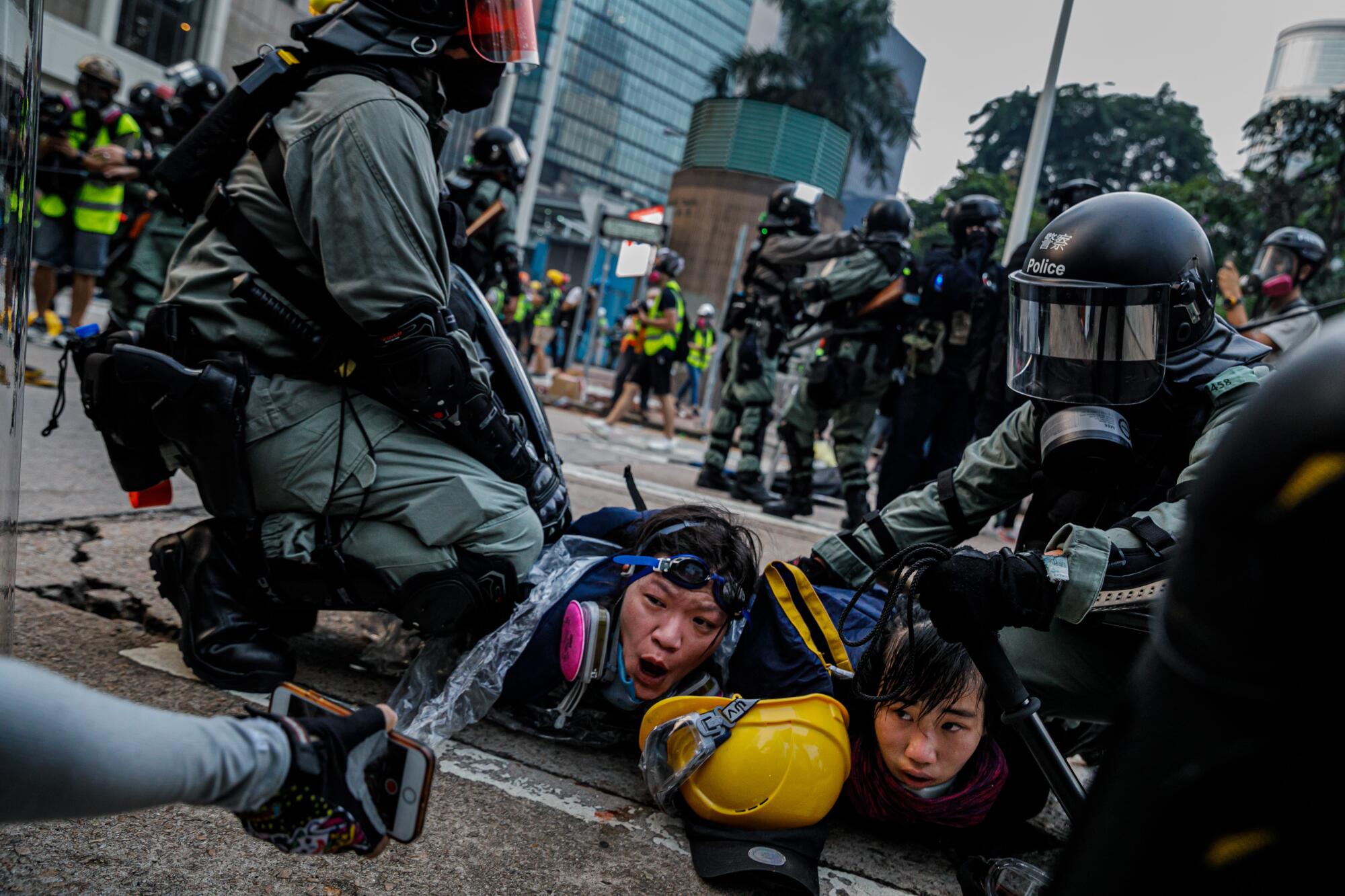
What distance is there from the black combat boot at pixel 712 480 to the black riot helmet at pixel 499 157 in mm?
2152

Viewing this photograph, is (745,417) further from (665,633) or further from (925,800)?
(925,800)

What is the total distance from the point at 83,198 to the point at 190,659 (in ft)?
17.6

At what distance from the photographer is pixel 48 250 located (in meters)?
6.22

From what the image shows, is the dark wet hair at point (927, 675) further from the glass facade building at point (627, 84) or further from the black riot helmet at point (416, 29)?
the glass facade building at point (627, 84)

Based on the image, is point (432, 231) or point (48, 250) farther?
point (48, 250)

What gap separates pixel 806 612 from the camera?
6.86 ft

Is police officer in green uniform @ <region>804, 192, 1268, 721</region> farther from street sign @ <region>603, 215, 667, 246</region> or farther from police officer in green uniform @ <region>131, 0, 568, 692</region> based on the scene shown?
street sign @ <region>603, 215, 667, 246</region>

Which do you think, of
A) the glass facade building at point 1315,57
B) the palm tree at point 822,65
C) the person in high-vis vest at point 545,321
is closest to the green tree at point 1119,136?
the palm tree at point 822,65

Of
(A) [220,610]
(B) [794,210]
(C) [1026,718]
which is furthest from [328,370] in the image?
(B) [794,210]

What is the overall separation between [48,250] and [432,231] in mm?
5403

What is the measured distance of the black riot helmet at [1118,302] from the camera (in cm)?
196

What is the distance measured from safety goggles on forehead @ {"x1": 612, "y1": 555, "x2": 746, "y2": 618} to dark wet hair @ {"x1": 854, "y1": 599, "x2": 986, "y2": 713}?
314 mm

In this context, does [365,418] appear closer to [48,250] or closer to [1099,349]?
[1099,349]

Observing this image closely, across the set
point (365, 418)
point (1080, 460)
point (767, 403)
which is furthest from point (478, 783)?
point (767, 403)
